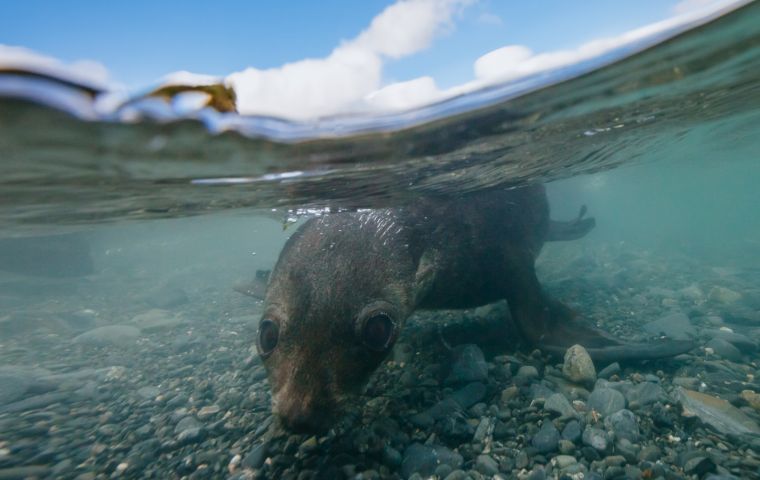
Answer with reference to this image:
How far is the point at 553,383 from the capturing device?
14.2ft

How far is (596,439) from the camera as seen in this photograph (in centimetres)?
327

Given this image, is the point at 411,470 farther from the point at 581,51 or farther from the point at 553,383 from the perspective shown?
the point at 581,51

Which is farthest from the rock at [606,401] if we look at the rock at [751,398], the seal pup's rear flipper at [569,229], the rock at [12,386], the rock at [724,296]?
the rock at [724,296]

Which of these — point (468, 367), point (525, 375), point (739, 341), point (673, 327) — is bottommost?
point (673, 327)

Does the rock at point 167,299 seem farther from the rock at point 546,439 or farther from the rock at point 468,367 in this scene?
the rock at point 546,439

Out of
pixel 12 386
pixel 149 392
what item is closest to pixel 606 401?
pixel 149 392

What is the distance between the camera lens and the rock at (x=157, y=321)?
10.8m

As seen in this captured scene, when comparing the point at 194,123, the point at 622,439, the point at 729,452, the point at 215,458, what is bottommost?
the point at 729,452

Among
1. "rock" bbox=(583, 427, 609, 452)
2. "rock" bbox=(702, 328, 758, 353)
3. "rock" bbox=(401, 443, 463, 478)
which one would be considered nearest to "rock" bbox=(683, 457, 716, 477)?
"rock" bbox=(583, 427, 609, 452)

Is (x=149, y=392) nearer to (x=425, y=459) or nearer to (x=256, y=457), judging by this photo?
(x=256, y=457)

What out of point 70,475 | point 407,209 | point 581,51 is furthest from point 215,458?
point 581,51

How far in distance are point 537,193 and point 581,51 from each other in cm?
524

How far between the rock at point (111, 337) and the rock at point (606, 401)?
986cm

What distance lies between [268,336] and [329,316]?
594 mm
